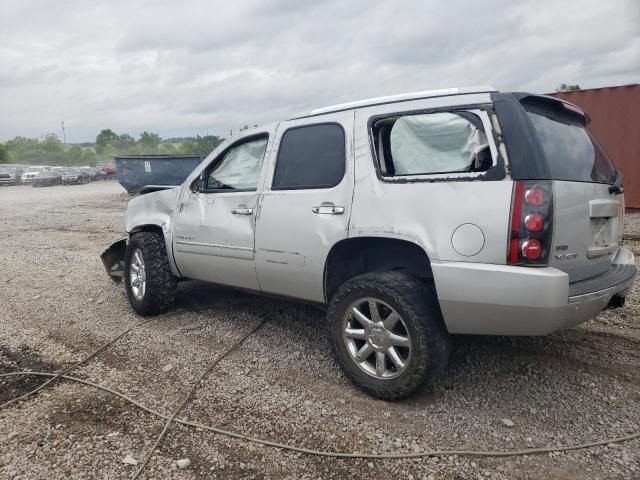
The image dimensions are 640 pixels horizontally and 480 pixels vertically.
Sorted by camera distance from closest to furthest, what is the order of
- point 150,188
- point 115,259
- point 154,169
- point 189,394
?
point 189,394
point 150,188
point 115,259
point 154,169

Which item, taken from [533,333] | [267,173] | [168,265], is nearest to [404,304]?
[533,333]

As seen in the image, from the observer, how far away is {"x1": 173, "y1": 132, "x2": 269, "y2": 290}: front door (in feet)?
12.1

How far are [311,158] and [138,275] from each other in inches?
91.9

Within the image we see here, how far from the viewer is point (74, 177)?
A: 29.6 meters

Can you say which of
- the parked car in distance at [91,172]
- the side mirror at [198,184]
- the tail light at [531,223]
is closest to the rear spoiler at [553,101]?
the tail light at [531,223]

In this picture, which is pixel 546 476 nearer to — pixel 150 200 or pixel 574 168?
pixel 574 168

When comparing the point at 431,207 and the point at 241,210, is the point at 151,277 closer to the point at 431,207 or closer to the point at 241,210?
the point at 241,210

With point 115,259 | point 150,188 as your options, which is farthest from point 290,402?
point 115,259

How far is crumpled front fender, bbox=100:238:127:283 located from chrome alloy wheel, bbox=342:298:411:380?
3.53 metres

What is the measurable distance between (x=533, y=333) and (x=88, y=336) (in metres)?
3.60

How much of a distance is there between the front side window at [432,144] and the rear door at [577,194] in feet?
1.02

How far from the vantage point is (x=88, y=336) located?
4.24 meters

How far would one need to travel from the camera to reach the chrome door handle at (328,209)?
3.08 metres

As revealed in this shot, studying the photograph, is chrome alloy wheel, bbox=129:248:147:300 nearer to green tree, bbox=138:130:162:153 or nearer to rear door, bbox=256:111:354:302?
rear door, bbox=256:111:354:302
